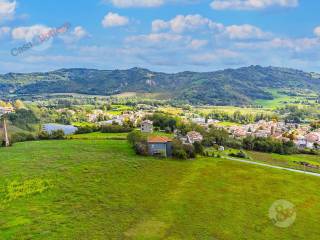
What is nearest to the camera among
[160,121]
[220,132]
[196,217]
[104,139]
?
[196,217]

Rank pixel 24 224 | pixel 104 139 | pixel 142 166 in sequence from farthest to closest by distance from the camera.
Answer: pixel 104 139
pixel 142 166
pixel 24 224

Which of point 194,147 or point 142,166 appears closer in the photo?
point 142,166

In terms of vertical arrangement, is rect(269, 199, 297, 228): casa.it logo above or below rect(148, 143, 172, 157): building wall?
below

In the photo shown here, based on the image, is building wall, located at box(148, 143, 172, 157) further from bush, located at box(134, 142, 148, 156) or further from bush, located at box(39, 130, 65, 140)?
bush, located at box(39, 130, 65, 140)

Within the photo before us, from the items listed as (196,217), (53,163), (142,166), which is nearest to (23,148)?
(53,163)

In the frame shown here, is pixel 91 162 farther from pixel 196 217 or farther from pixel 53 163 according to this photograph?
pixel 196 217

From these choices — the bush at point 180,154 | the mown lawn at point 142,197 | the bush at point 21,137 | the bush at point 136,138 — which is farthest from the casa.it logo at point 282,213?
the bush at point 21,137

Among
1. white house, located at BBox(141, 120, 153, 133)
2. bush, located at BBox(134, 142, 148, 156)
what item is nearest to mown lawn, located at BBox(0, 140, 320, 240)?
bush, located at BBox(134, 142, 148, 156)

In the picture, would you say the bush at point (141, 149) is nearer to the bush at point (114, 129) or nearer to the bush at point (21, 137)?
the bush at point (21, 137)
